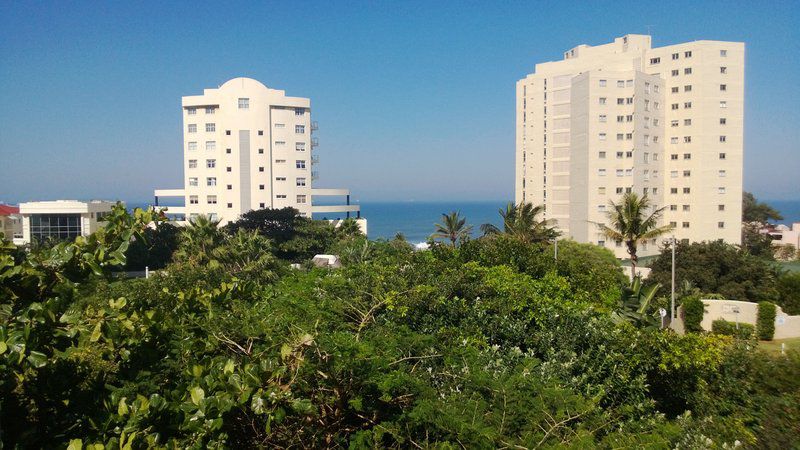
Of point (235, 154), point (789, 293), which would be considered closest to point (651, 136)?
A: point (789, 293)

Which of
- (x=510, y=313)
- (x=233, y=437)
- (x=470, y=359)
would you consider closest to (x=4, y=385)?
(x=233, y=437)

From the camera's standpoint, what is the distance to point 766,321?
2912cm

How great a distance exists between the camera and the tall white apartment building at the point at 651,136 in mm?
65875

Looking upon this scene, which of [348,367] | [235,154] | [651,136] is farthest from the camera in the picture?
[235,154]

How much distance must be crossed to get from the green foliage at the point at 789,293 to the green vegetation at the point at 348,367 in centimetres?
2726

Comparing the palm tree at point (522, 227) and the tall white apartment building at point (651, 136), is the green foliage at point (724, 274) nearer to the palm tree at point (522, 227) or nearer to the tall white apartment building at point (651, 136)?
the palm tree at point (522, 227)

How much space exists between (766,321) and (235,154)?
188 feet

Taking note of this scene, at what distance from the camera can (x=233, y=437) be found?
4652 millimetres

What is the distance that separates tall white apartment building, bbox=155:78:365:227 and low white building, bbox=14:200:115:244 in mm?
11688

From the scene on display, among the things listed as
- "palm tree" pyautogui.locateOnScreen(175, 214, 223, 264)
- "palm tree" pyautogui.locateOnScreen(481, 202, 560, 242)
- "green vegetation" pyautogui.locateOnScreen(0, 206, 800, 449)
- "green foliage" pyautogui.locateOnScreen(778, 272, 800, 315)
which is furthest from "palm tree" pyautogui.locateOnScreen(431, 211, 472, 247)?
"green vegetation" pyautogui.locateOnScreen(0, 206, 800, 449)

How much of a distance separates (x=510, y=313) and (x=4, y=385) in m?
8.17

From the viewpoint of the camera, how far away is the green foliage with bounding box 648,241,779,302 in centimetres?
3575

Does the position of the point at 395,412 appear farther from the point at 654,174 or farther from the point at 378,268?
the point at 654,174

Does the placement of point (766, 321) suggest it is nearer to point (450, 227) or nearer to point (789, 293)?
point (789, 293)
